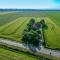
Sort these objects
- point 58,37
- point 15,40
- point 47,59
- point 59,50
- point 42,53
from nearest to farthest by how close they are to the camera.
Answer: point 47,59, point 42,53, point 59,50, point 15,40, point 58,37

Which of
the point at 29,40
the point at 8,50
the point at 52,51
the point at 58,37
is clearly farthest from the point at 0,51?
the point at 58,37

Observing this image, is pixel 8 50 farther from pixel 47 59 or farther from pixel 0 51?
pixel 47 59

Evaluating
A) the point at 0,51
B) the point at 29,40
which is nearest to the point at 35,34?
the point at 29,40

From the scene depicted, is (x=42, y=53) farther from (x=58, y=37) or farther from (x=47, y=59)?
(x=58, y=37)

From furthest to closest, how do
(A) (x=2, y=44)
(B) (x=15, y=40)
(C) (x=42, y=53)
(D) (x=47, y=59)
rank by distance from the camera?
(B) (x=15, y=40), (A) (x=2, y=44), (C) (x=42, y=53), (D) (x=47, y=59)

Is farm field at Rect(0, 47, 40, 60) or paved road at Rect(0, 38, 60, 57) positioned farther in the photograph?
paved road at Rect(0, 38, 60, 57)

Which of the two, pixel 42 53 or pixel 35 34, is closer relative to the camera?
pixel 42 53

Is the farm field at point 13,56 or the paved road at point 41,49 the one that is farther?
the paved road at point 41,49

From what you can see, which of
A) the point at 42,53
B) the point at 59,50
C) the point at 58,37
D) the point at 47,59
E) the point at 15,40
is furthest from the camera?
the point at 58,37

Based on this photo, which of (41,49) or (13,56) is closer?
(13,56)
